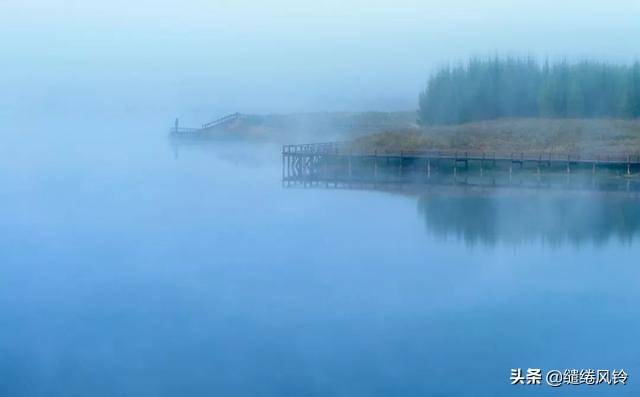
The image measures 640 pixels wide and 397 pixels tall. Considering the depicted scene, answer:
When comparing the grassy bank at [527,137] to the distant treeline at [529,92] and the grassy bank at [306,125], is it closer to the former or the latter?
the distant treeline at [529,92]

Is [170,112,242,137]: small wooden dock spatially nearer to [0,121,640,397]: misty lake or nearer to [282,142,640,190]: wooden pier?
[282,142,640,190]: wooden pier

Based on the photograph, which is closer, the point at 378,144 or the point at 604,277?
the point at 604,277

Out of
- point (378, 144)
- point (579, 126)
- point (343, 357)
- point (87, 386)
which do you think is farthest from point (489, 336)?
point (579, 126)

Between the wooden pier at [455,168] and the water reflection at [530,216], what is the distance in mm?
2038

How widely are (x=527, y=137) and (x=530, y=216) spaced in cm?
988

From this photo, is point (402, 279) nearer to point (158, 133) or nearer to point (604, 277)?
point (604, 277)

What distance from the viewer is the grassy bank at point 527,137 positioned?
76.9 feet

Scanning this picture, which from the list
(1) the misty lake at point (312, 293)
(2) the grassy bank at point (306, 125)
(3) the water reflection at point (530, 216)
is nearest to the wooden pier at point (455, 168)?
(3) the water reflection at point (530, 216)

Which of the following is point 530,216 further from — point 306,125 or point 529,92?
point 306,125

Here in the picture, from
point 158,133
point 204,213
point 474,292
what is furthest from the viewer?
point 158,133

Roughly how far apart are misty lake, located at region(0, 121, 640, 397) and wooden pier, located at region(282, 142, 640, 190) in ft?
8.47

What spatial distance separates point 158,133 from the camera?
37875 mm

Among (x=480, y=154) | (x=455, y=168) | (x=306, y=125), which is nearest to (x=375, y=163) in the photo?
(x=455, y=168)

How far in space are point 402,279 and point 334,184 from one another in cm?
954
